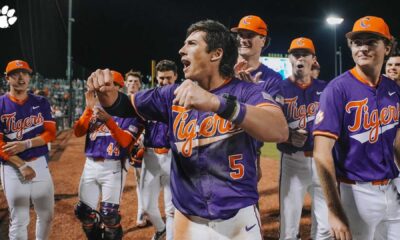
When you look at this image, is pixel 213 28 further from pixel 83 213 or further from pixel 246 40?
pixel 83 213

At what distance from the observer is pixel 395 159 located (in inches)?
110

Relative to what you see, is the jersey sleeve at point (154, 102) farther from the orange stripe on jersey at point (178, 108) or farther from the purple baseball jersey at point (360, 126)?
the purple baseball jersey at point (360, 126)

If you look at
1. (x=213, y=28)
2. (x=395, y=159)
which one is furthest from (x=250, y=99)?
(x=395, y=159)

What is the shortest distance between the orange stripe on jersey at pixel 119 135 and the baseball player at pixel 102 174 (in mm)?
36

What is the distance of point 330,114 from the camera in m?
2.54

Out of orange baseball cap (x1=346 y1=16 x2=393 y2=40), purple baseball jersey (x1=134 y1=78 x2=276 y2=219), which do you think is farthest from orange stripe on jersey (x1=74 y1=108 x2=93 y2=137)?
orange baseball cap (x1=346 y1=16 x2=393 y2=40)

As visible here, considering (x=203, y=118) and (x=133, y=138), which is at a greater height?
(x=203, y=118)

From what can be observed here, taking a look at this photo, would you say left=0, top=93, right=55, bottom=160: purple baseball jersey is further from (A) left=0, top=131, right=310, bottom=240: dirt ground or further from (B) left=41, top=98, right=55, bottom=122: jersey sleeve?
(A) left=0, top=131, right=310, bottom=240: dirt ground

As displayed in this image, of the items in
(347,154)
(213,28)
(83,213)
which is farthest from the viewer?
(83,213)

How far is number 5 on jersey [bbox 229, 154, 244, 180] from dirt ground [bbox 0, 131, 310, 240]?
136 inches

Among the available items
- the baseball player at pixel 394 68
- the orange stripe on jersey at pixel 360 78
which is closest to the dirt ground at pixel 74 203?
the baseball player at pixel 394 68

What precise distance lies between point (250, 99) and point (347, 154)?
1.07 m

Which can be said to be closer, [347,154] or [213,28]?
[213,28]

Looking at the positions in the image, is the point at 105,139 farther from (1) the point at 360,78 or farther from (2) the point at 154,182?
(1) the point at 360,78
